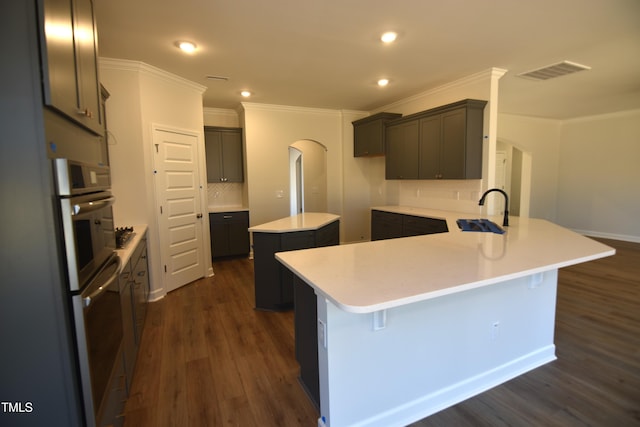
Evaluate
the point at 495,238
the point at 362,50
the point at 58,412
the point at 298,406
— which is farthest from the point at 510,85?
the point at 58,412

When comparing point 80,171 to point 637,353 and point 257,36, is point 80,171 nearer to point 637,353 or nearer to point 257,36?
point 257,36

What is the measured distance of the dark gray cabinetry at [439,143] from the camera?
396 cm

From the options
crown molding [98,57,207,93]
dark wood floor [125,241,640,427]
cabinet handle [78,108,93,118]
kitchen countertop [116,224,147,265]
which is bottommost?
dark wood floor [125,241,640,427]

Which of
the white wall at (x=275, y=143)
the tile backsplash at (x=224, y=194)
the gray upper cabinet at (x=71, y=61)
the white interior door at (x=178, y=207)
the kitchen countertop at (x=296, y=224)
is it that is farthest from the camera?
the tile backsplash at (x=224, y=194)

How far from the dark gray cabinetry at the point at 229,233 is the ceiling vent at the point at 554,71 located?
4690mm

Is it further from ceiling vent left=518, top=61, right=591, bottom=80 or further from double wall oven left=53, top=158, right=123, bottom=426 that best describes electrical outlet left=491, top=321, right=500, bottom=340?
ceiling vent left=518, top=61, right=591, bottom=80

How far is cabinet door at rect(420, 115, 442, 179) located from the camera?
436 cm

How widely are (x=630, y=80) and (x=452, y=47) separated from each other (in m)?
3.34

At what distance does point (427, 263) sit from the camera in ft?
5.74

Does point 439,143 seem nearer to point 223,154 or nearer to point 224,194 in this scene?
point 223,154

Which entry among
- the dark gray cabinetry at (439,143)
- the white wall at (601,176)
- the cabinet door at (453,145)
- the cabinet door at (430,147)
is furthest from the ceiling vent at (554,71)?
the white wall at (601,176)


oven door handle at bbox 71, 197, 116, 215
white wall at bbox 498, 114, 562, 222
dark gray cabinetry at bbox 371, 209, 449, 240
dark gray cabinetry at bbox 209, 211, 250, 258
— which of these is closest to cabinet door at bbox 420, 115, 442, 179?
dark gray cabinetry at bbox 371, 209, 449, 240

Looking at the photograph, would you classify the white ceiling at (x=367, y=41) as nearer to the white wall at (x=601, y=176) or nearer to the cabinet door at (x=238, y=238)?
the cabinet door at (x=238, y=238)

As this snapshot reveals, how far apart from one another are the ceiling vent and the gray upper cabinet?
4.58 m
